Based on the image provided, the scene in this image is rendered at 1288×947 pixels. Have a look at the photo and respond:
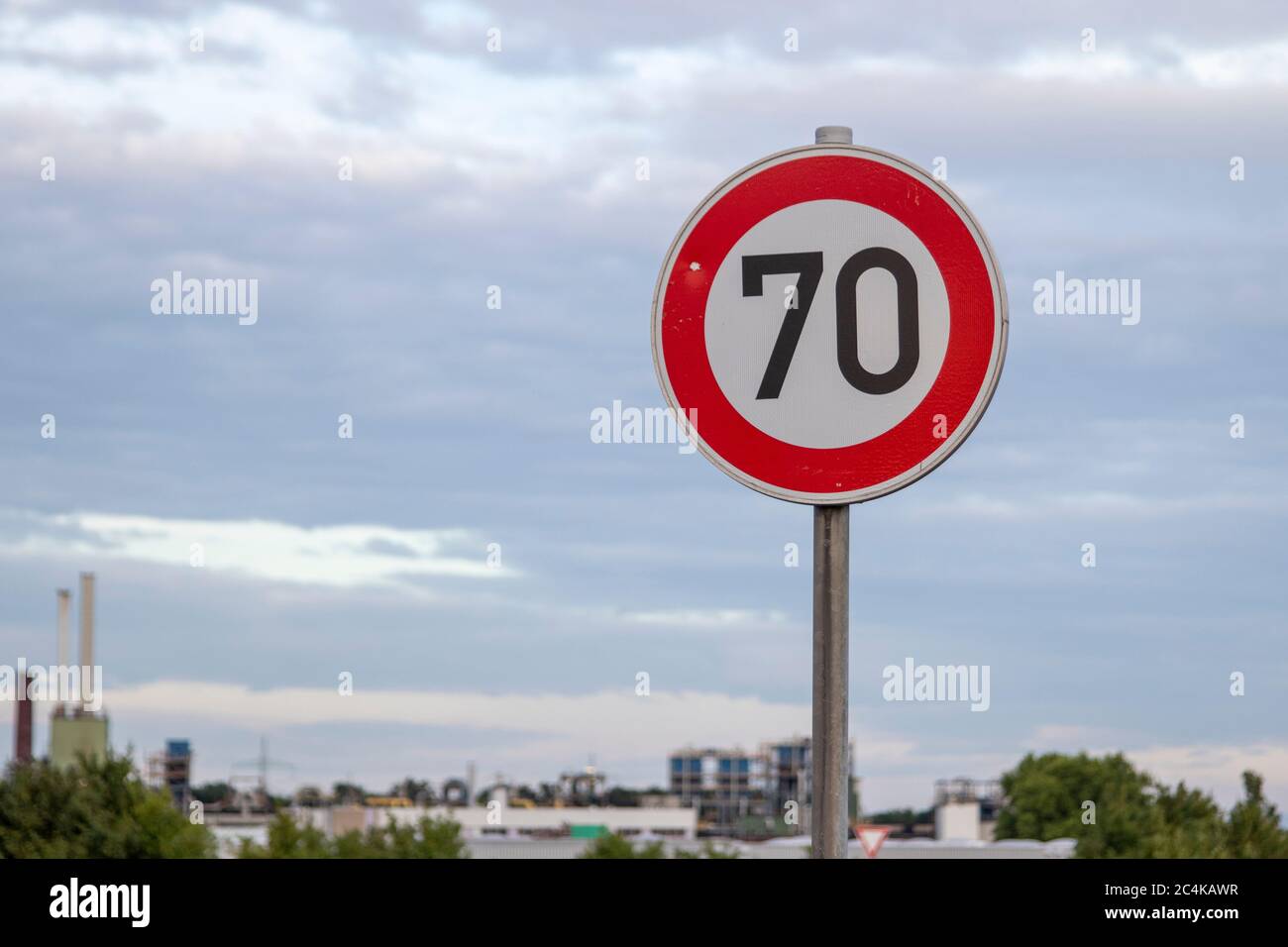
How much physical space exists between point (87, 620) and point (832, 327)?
85141mm

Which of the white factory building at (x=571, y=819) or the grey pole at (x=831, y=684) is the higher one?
the grey pole at (x=831, y=684)

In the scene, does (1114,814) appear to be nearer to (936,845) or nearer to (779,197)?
(936,845)

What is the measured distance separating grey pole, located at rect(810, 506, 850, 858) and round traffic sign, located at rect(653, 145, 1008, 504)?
0.34ft

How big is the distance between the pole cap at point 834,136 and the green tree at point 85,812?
36673 mm

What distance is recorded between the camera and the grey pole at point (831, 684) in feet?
11.7

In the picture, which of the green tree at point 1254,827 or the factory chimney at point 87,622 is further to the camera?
the factory chimney at point 87,622

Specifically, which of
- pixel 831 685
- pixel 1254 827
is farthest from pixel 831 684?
pixel 1254 827

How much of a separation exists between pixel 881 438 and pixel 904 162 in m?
0.64

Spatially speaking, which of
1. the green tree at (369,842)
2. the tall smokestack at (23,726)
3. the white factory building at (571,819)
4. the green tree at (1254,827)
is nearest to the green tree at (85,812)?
the green tree at (369,842)

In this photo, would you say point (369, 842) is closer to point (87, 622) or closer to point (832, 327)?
point (87, 622)

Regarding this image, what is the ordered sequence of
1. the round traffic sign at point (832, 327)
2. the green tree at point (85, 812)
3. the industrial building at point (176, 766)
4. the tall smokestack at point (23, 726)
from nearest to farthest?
1. the round traffic sign at point (832, 327)
2. the green tree at point (85, 812)
3. the tall smokestack at point (23, 726)
4. the industrial building at point (176, 766)

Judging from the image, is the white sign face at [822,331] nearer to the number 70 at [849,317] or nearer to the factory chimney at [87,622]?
the number 70 at [849,317]

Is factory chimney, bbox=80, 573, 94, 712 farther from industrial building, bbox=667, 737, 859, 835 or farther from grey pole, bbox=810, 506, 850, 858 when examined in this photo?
grey pole, bbox=810, 506, 850, 858
